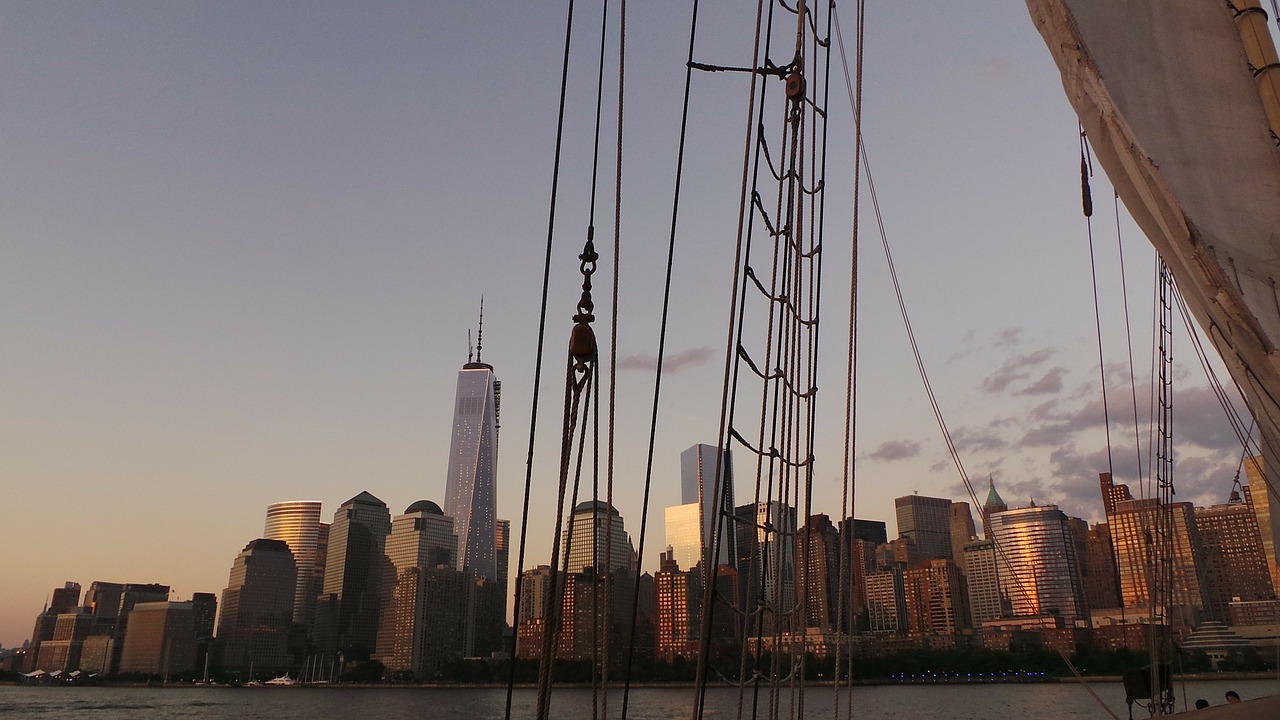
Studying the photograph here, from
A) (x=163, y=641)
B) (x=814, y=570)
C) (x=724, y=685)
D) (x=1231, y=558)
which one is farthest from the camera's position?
(x=163, y=641)

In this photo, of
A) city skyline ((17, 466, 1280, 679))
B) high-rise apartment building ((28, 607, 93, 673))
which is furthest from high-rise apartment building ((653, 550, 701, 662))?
high-rise apartment building ((28, 607, 93, 673))

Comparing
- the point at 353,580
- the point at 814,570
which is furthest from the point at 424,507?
the point at 814,570

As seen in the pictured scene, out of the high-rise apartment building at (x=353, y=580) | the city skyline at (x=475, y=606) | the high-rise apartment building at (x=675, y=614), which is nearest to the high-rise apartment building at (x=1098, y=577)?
the city skyline at (x=475, y=606)

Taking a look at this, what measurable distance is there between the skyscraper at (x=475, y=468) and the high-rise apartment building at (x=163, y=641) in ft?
175

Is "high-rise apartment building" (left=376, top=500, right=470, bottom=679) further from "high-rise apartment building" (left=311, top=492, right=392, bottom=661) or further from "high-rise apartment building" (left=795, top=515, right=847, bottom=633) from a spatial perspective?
"high-rise apartment building" (left=795, top=515, right=847, bottom=633)

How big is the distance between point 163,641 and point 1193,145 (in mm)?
134271

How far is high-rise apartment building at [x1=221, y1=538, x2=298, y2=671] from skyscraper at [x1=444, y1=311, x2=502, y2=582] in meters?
33.4

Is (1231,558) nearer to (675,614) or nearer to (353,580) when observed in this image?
(675,614)

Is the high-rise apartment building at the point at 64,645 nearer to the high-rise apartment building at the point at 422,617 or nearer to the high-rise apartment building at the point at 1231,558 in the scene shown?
the high-rise apartment building at the point at 422,617

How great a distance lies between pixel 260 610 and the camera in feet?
433

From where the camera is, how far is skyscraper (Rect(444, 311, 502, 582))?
169000 mm

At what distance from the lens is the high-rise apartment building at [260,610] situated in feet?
399

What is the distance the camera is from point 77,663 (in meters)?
127

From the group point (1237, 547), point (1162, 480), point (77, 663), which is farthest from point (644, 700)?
point (77, 663)
